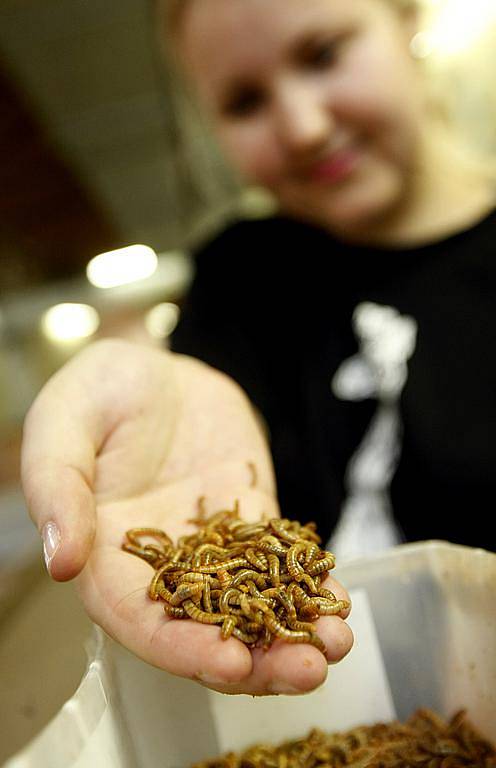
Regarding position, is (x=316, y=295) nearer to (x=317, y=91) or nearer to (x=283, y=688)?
(x=317, y=91)

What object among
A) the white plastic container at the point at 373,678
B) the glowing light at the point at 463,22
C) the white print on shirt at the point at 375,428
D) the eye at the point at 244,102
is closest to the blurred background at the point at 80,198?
the glowing light at the point at 463,22

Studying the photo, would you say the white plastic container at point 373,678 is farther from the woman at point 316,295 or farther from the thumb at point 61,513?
the woman at point 316,295

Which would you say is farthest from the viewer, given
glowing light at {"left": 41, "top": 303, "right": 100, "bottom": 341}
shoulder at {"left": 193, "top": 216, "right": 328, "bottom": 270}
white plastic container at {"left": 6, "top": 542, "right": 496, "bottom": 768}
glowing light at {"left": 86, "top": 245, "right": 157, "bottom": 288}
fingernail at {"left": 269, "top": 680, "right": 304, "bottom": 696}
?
glowing light at {"left": 41, "top": 303, "right": 100, "bottom": 341}

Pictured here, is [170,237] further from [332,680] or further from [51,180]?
[332,680]

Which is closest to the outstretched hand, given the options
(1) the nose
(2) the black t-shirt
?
(2) the black t-shirt

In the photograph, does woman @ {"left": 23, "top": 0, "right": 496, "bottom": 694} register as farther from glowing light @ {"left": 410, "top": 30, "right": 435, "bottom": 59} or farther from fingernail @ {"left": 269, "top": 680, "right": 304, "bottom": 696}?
fingernail @ {"left": 269, "top": 680, "right": 304, "bottom": 696}

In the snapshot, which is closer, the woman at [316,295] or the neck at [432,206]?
the woman at [316,295]
